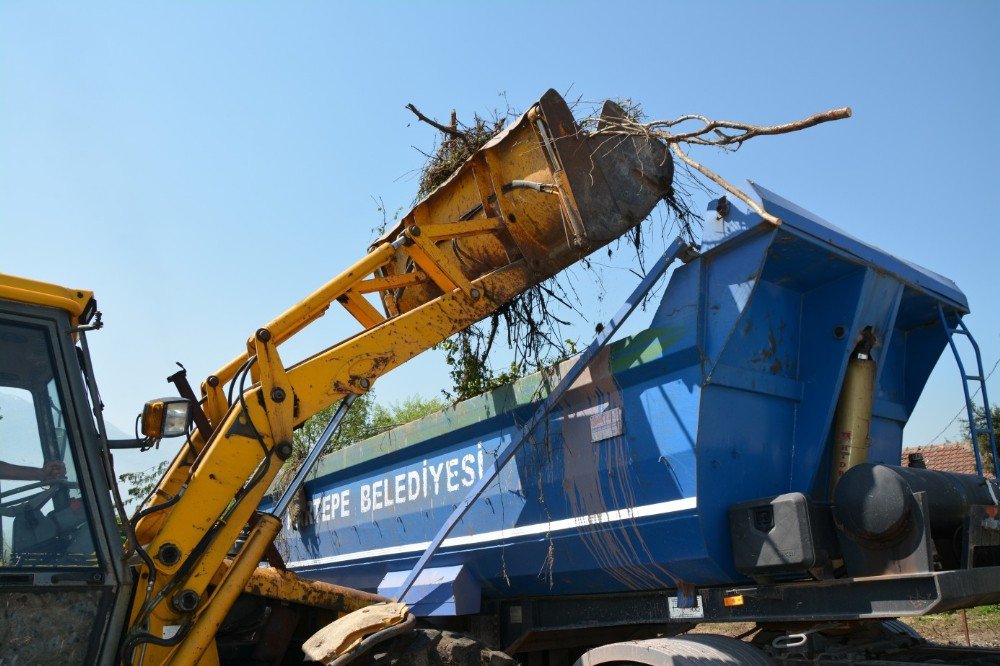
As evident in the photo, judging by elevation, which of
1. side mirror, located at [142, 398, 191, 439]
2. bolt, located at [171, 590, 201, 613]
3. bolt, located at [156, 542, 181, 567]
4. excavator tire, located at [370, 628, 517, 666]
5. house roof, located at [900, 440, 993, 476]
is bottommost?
house roof, located at [900, 440, 993, 476]

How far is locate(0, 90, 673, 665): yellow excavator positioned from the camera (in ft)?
10.4

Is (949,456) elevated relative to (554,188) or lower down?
lower down

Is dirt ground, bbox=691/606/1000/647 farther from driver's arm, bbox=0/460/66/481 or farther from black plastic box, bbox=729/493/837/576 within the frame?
driver's arm, bbox=0/460/66/481

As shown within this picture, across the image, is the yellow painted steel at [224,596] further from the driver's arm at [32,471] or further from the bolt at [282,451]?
the driver's arm at [32,471]

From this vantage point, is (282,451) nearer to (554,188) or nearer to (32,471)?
(32,471)

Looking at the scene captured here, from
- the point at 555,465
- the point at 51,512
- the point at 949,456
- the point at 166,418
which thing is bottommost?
the point at 949,456

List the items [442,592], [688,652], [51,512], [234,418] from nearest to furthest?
[51,512]
[688,652]
[234,418]
[442,592]

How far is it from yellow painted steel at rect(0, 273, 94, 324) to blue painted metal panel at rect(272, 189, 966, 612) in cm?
230

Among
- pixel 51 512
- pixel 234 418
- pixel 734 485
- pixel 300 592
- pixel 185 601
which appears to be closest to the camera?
pixel 51 512

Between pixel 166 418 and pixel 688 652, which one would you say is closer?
pixel 166 418

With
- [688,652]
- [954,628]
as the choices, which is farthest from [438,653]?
[954,628]

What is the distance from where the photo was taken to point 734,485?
152 inches

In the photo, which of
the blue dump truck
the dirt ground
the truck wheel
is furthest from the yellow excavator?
the dirt ground

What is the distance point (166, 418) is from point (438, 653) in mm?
1614
